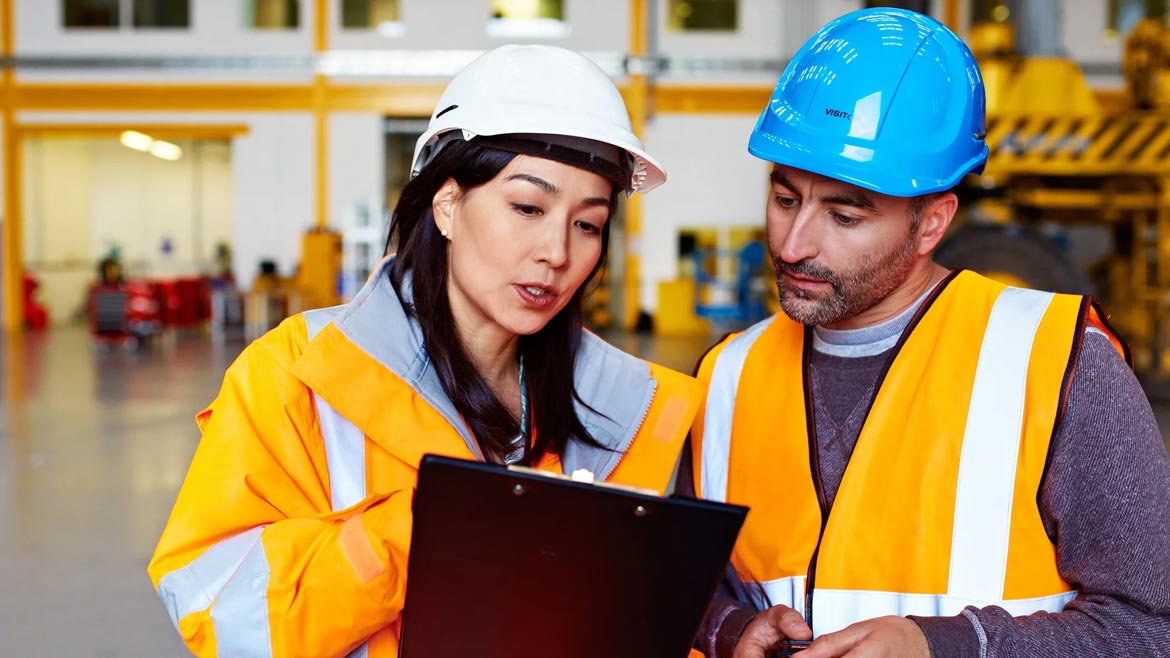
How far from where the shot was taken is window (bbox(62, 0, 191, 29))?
52.6 feet

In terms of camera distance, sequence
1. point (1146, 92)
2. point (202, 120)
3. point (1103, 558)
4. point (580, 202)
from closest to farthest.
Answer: point (1103, 558)
point (580, 202)
point (1146, 92)
point (202, 120)

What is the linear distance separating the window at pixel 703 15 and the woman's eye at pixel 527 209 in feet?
49.8

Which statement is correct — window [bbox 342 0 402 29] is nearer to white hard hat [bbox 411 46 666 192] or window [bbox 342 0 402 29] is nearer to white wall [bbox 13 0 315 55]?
white wall [bbox 13 0 315 55]

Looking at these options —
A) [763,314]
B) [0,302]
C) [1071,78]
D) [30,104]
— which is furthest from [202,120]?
[1071,78]

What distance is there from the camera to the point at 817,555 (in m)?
1.51

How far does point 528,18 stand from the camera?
15.9 meters

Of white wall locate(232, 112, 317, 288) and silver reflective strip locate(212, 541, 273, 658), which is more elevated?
white wall locate(232, 112, 317, 288)

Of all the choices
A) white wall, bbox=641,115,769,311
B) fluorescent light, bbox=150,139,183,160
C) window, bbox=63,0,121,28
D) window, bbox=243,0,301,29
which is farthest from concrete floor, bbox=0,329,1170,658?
fluorescent light, bbox=150,139,183,160

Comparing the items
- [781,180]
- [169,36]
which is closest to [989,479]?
[781,180]

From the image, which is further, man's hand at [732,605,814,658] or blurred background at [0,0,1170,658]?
blurred background at [0,0,1170,658]

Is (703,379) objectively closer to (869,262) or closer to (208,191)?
(869,262)

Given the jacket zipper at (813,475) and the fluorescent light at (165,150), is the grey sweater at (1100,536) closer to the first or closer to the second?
the jacket zipper at (813,475)

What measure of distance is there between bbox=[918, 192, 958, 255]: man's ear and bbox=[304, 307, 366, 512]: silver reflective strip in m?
0.97

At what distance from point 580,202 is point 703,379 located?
515 millimetres
